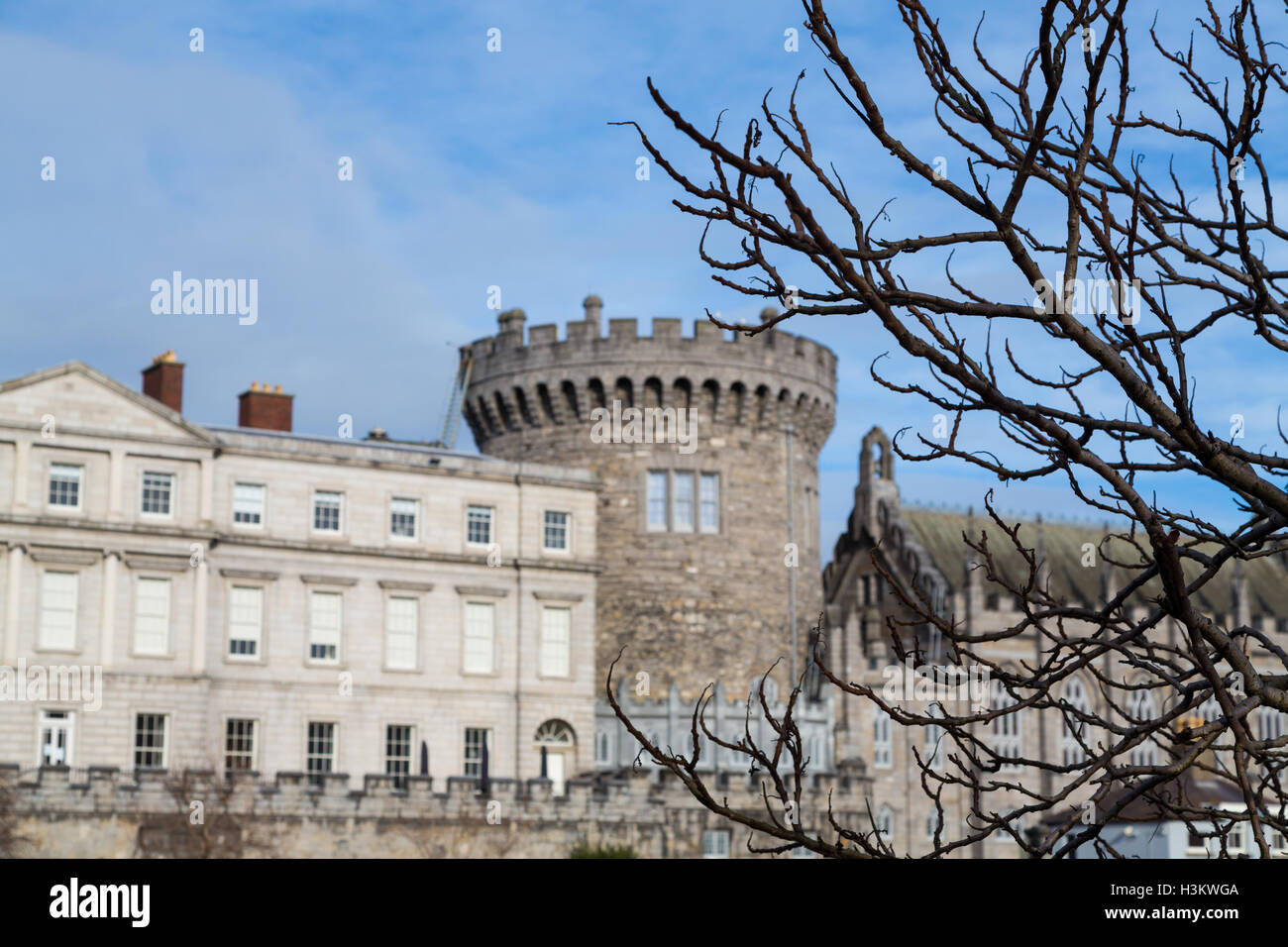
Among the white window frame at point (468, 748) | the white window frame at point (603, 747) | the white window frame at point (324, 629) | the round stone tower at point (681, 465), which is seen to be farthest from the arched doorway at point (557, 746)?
the white window frame at point (324, 629)

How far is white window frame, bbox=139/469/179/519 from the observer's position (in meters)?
46.9

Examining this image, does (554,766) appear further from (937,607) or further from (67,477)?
(937,607)

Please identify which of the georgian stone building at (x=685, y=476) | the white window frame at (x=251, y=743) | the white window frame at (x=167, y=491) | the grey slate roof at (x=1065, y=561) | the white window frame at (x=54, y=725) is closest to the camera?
the white window frame at (x=54, y=725)

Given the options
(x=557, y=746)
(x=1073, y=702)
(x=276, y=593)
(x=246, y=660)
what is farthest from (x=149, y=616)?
(x=1073, y=702)

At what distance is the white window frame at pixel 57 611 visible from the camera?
45.2m

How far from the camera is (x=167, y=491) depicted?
4738 cm

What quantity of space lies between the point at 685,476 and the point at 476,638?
9563 millimetres

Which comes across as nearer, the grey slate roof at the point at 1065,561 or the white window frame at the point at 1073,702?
the white window frame at the point at 1073,702

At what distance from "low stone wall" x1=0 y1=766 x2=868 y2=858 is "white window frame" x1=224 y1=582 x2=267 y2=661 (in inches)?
198

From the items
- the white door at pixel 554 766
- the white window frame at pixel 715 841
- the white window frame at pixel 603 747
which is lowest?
the white window frame at pixel 715 841

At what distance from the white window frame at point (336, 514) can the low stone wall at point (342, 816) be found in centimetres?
778

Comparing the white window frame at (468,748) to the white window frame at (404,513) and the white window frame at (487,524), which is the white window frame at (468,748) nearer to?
the white window frame at (487,524)

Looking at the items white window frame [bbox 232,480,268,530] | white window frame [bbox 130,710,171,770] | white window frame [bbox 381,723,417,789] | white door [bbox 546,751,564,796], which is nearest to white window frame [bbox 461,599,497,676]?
white window frame [bbox 381,723,417,789]

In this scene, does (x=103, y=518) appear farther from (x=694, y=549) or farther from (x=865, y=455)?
(x=865, y=455)
